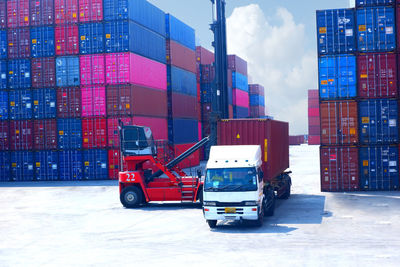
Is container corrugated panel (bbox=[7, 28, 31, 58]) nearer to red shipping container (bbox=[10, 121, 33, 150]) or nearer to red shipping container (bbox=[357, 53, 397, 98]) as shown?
red shipping container (bbox=[10, 121, 33, 150])

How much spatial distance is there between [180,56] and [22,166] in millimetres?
17799

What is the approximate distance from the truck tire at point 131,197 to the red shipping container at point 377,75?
42.6 ft

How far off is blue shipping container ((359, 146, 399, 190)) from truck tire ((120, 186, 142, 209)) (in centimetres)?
1202

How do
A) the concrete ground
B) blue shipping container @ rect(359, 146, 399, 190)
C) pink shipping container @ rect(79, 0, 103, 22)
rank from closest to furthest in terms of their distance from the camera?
the concrete ground
blue shipping container @ rect(359, 146, 399, 190)
pink shipping container @ rect(79, 0, 103, 22)

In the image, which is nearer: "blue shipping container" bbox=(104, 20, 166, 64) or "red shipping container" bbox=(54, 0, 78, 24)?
"blue shipping container" bbox=(104, 20, 166, 64)

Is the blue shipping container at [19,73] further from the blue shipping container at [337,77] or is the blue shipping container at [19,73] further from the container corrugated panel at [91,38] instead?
the blue shipping container at [337,77]

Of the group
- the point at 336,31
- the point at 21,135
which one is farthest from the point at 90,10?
the point at 336,31

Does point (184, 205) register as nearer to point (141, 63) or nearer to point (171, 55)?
point (141, 63)

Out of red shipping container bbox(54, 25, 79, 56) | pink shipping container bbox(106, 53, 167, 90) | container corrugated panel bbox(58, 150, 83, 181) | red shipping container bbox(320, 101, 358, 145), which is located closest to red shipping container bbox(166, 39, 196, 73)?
pink shipping container bbox(106, 53, 167, 90)

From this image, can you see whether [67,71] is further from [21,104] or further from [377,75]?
[377,75]

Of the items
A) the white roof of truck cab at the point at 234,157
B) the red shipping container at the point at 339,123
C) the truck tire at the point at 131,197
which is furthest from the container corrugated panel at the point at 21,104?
the white roof of truck cab at the point at 234,157

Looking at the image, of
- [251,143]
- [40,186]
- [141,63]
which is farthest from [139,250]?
[141,63]

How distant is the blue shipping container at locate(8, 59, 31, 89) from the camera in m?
37.8

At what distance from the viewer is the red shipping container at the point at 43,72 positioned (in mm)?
37375
